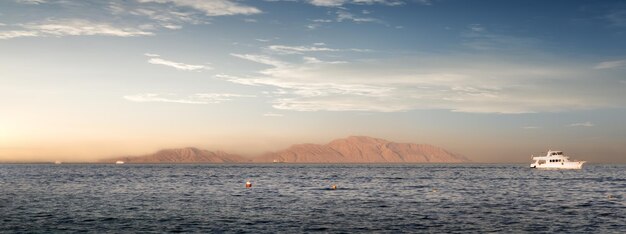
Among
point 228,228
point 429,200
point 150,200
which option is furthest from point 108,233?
point 429,200

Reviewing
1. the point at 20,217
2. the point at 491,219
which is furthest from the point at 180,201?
the point at 491,219

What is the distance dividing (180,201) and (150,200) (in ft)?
15.8

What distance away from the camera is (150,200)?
74.8 m

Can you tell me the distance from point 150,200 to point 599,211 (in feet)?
179

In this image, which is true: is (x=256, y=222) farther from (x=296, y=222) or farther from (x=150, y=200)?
(x=150, y=200)

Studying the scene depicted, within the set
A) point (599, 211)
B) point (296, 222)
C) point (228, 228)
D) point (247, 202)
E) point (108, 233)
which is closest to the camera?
point (108, 233)

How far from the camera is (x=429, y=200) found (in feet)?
246

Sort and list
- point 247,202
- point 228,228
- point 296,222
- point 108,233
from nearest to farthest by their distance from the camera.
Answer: point 108,233 → point 228,228 → point 296,222 → point 247,202

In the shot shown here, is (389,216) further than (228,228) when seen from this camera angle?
Yes

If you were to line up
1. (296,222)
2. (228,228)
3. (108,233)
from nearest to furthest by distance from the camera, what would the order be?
1. (108,233)
2. (228,228)
3. (296,222)

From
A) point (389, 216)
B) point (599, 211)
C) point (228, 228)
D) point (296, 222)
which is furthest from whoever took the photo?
point (599, 211)

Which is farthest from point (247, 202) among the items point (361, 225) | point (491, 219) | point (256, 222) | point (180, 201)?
point (491, 219)

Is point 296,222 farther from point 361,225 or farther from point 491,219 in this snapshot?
point 491,219

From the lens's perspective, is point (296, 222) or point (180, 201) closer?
point (296, 222)
